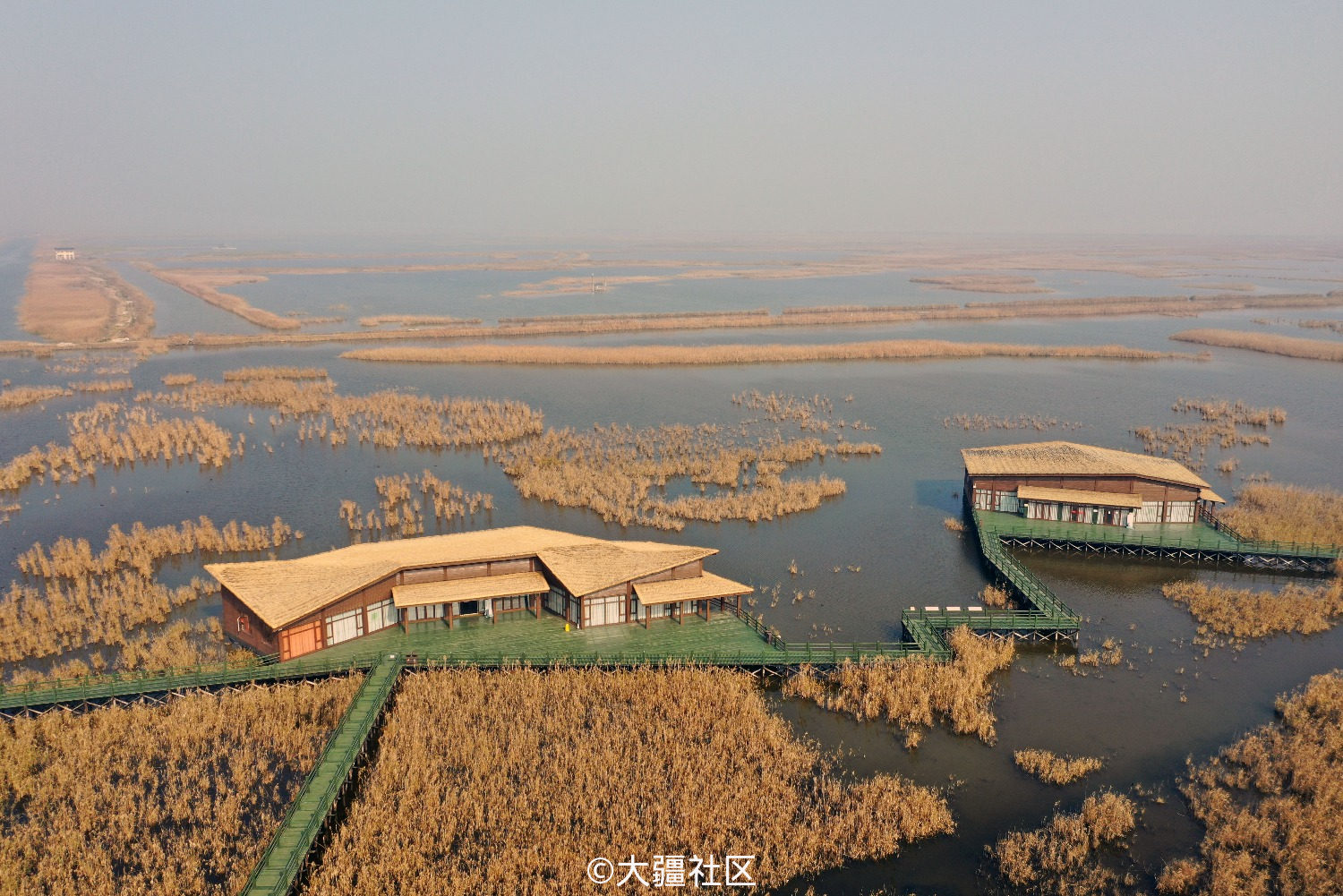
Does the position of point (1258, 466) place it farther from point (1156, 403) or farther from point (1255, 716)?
point (1255, 716)

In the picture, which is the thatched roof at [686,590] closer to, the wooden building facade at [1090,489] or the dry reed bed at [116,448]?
the wooden building facade at [1090,489]

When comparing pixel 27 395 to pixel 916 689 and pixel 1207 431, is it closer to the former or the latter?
pixel 916 689

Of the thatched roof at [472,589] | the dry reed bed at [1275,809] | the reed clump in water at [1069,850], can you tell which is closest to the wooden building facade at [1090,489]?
the dry reed bed at [1275,809]

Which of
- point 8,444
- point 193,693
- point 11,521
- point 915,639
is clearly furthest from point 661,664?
point 8,444

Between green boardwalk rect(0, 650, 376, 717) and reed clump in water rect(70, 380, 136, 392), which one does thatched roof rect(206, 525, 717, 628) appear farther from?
reed clump in water rect(70, 380, 136, 392)

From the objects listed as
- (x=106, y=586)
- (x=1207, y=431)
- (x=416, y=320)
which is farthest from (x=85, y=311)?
(x=1207, y=431)

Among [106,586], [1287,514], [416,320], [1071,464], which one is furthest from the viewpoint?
[416,320]
